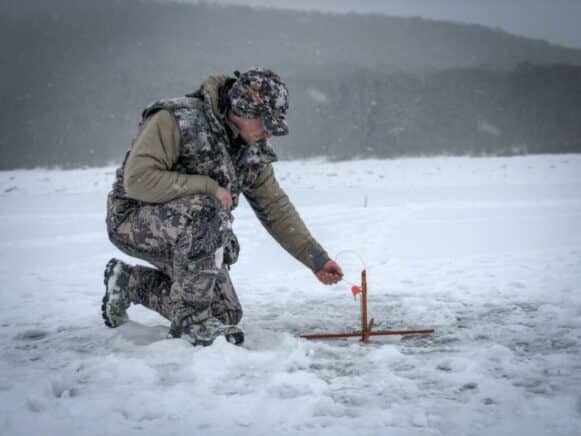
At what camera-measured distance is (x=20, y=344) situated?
2.65 m

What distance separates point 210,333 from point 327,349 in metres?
0.56

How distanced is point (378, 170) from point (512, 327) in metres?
15.2

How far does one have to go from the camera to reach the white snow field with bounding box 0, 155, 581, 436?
5.74 feet

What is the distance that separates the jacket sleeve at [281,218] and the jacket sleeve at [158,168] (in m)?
0.50

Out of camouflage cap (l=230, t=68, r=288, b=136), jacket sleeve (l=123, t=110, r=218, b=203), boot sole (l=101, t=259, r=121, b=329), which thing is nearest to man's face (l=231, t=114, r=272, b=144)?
camouflage cap (l=230, t=68, r=288, b=136)

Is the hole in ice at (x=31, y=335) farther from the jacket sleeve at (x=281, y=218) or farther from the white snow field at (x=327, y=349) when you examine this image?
the jacket sleeve at (x=281, y=218)

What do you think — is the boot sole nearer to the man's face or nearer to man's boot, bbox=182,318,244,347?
man's boot, bbox=182,318,244,347

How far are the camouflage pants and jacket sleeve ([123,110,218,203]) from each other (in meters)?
0.06

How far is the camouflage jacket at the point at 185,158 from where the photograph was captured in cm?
237

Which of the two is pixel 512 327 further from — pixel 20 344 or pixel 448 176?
pixel 448 176

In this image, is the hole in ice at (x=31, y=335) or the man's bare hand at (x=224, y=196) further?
the hole in ice at (x=31, y=335)

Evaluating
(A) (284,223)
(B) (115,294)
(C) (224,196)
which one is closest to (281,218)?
(A) (284,223)

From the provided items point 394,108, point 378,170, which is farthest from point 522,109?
point 378,170

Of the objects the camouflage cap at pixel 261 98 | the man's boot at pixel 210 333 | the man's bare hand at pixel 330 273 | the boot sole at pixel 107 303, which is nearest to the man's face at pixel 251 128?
the camouflage cap at pixel 261 98
